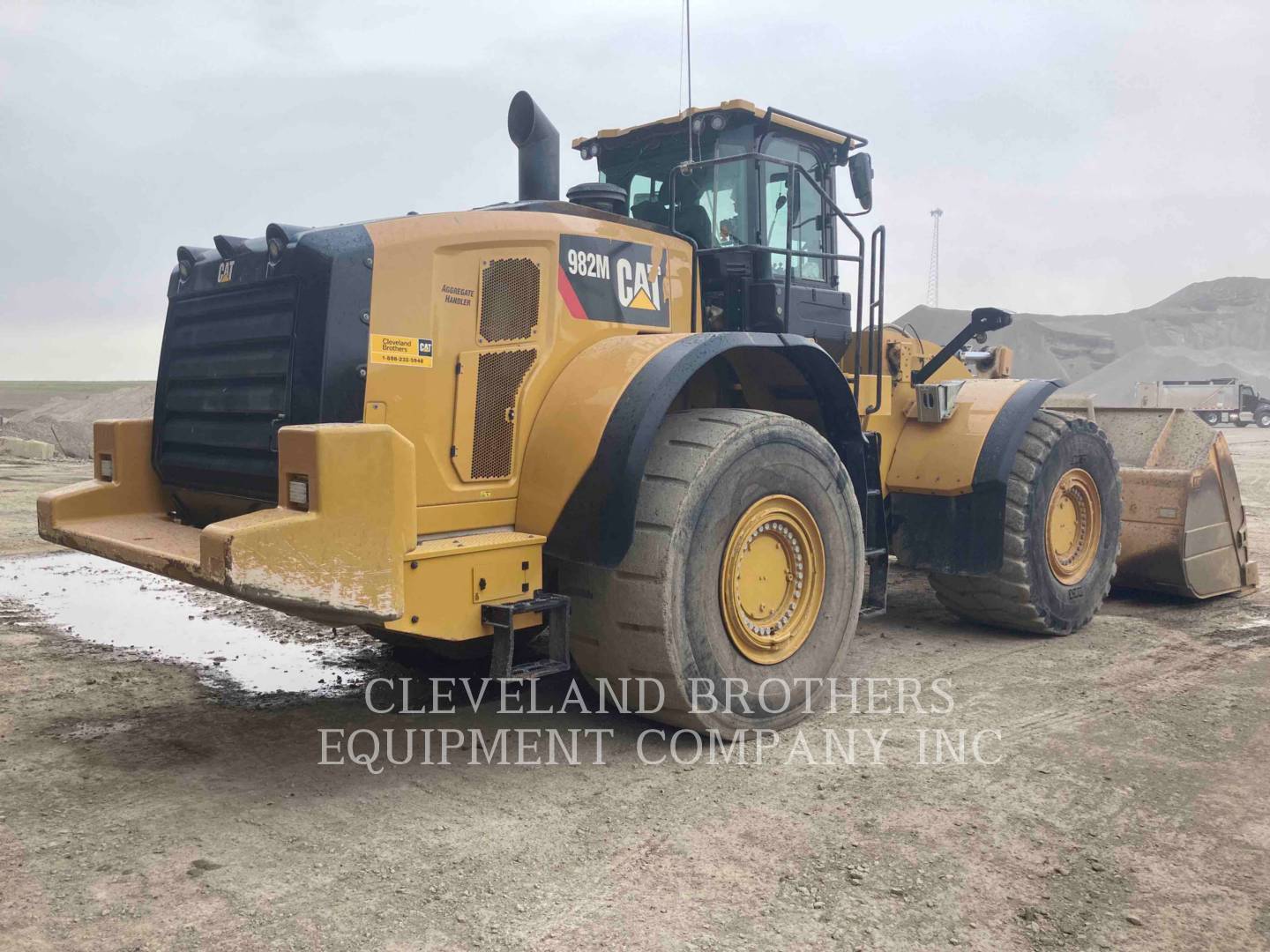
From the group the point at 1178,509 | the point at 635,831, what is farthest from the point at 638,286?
the point at 1178,509

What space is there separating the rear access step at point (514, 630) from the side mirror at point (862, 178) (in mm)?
3217

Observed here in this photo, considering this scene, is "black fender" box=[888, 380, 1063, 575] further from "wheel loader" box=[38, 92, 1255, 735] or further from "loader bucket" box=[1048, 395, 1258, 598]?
"loader bucket" box=[1048, 395, 1258, 598]

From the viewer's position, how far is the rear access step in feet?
13.3

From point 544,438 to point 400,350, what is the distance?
2.16ft

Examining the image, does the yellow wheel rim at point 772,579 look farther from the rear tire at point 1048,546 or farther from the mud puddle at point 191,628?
the mud puddle at point 191,628

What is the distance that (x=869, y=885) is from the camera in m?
3.22

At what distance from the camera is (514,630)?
415cm

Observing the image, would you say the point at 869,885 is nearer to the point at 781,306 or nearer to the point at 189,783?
the point at 189,783

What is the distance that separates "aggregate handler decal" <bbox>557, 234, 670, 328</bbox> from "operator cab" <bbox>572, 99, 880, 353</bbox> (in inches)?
19.2

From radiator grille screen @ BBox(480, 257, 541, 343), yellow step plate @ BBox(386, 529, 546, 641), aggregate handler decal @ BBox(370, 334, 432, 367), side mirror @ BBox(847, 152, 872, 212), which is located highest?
side mirror @ BBox(847, 152, 872, 212)

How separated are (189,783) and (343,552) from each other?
3.91ft

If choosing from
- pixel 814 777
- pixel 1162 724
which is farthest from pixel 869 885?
pixel 1162 724

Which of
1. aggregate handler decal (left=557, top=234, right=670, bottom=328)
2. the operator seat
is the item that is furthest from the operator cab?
aggregate handler decal (left=557, top=234, right=670, bottom=328)

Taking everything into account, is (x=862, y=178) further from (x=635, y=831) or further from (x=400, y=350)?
(x=635, y=831)
